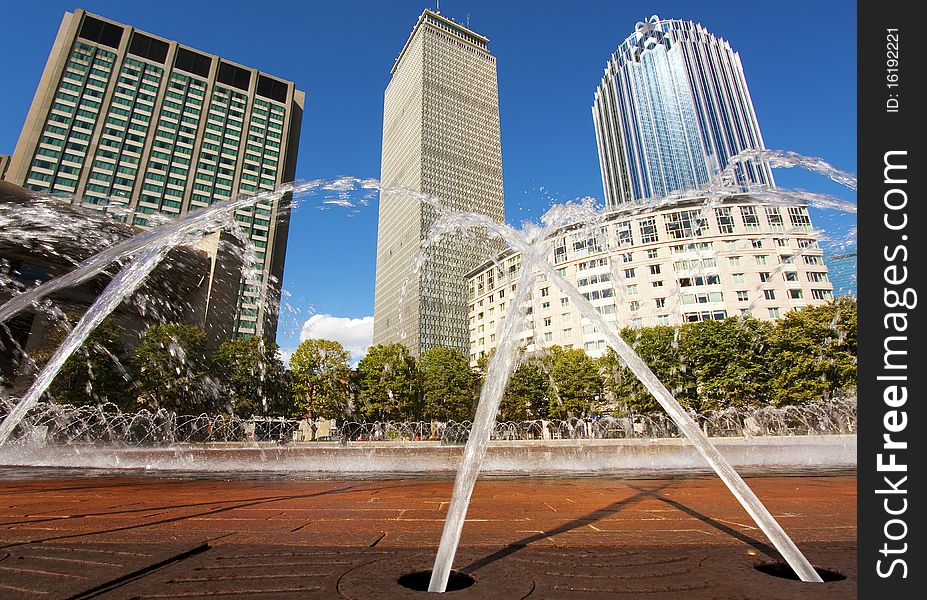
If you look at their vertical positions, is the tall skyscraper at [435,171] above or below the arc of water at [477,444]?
above

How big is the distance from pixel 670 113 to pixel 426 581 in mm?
171713

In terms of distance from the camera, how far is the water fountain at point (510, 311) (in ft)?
9.58

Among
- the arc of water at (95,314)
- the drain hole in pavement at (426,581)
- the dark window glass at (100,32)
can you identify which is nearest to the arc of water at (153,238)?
the arc of water at (95,314)

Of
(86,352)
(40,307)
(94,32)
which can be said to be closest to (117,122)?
(94,32)

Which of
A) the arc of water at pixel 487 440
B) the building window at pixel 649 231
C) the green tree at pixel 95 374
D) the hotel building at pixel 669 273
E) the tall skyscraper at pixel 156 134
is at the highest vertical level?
the tall skyscraper at pixel 156 134

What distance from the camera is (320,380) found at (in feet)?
136

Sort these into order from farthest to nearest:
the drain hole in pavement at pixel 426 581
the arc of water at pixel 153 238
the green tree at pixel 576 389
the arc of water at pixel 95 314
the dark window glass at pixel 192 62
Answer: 1. the dark window glass at pixel 192 62
2. the green tree at pixel 576 389
3. the arc of water at pixel 95 314
4. the arc of water at pixel 153 238
5. the drain hole in pavement at pixel 426 581

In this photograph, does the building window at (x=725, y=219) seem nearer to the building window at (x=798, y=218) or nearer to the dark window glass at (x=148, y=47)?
the building window at (x=798, y=218)

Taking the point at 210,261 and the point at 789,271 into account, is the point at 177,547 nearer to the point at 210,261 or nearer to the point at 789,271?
the point at 210,261

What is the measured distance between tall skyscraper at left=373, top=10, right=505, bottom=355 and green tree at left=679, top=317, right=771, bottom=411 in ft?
253

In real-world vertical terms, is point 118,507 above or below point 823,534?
below

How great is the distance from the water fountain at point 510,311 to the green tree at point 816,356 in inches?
1271

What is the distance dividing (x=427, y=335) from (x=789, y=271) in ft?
270

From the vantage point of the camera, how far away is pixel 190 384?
3391 cm
